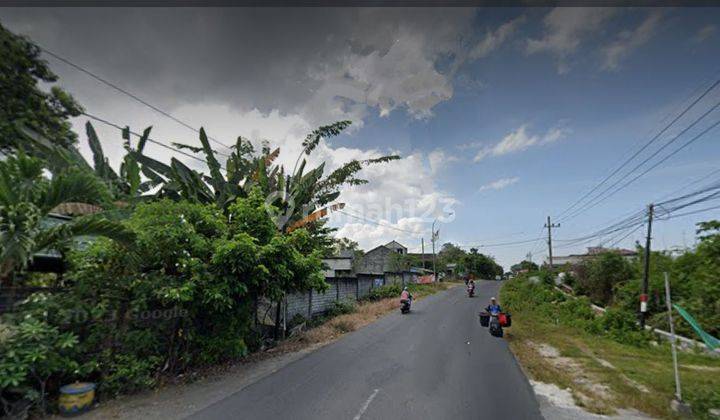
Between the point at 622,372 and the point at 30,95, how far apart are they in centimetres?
2076

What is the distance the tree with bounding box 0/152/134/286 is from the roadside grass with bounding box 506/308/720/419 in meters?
9.61

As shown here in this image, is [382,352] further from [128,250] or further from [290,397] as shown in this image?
[128,250]

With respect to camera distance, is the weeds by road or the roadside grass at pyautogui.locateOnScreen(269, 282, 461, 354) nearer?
the weeds by road

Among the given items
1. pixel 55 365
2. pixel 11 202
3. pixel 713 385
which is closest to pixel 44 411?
pixel 55 365

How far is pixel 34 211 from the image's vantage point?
17.0 feet

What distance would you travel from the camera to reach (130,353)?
6434 mm

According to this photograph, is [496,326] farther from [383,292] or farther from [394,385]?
[383,292]

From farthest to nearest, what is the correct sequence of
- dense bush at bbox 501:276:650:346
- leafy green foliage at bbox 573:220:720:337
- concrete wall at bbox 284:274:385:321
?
concrete wall at bbox 284:274:385:321 → dense bush at bbox 501:276:650:346 → leafy green foliage at bbox 573:220:720:337

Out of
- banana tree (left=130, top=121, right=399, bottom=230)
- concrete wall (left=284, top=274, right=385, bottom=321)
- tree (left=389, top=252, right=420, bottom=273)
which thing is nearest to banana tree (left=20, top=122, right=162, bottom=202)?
banana tree (left=130, top=121, right=399, bottom=230)

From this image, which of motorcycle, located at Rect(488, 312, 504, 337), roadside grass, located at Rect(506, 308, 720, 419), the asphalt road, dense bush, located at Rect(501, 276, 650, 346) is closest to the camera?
the asphalt road

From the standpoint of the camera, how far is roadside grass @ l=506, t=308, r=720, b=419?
5.84 meters

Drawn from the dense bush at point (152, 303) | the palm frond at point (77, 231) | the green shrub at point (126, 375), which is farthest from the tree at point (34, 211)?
the green shrub at point (126, 375)

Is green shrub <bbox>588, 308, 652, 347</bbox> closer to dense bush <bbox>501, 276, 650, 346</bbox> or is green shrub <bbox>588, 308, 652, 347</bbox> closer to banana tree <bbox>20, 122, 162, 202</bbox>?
dense bush <bbox>501, 276, 650, 346</bbox>

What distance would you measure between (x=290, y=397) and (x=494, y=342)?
7906 mm
